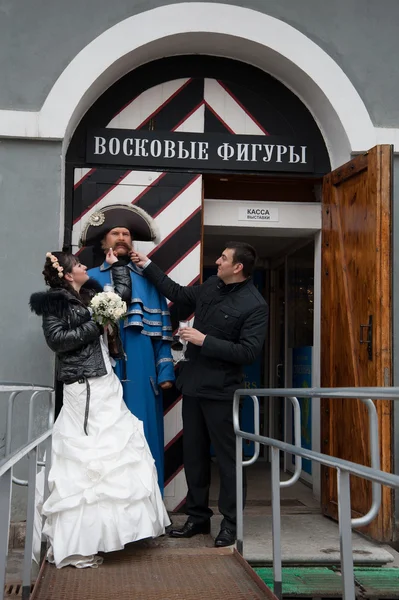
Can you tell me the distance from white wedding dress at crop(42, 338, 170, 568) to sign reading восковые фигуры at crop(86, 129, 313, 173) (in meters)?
1.83

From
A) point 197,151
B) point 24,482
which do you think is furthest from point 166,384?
point 197,151

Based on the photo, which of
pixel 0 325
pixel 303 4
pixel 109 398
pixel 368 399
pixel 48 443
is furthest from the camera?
pixel 303 4

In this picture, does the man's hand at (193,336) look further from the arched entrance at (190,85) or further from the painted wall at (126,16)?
the painted wall at (126,16)

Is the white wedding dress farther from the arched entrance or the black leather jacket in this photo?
the arched entrance

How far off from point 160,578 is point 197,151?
3.27 m

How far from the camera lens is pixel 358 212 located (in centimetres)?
534

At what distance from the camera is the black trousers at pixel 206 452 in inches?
190

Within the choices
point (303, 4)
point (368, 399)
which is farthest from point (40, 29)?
point (368, 399)

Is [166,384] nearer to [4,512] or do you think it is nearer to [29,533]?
[29,533]

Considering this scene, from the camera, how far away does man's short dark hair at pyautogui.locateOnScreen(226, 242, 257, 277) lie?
4.97 metres

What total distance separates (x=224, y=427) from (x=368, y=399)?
7.87ft

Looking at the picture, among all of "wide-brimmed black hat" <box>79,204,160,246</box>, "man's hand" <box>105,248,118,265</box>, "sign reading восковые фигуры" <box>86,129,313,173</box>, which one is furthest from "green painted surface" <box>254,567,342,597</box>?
"sign reading восковые фигуры" <box>86,129,313,173</box>

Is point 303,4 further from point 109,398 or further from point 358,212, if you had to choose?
point 109,398

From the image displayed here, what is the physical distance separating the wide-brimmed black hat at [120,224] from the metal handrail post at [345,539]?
337 centimetres
